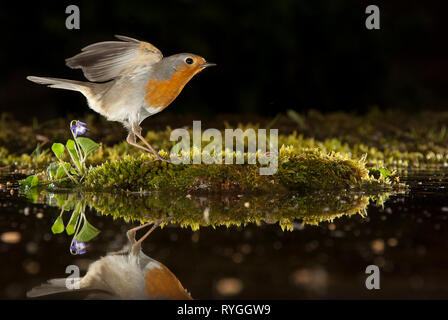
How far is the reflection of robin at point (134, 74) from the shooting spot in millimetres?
4148

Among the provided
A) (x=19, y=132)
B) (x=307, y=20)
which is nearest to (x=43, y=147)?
(x=19, y=132)

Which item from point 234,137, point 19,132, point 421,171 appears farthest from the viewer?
point 19,132

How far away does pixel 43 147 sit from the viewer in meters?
6.61

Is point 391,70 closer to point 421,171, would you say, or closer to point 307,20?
point 307,20

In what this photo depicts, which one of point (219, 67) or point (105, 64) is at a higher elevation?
Answer: point (219, 67)

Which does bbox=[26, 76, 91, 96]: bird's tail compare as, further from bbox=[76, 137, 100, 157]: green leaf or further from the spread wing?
bbox=[76, 137, 100, 157]: green leaf

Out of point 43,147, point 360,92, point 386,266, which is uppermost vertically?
point 360,92

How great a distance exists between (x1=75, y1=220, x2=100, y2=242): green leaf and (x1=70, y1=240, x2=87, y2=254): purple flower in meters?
0.06

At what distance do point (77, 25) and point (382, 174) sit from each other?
6.61 m

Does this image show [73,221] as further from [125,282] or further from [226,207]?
[125,282]

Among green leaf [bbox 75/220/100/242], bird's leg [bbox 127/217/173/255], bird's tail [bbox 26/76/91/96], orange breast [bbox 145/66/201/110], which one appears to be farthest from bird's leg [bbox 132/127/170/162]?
green leaf [bbox 75/220/100/242]

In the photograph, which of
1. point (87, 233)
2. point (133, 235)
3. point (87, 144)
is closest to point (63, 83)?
point (87, 144)

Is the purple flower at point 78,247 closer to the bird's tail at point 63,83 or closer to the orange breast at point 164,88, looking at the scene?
the orange breast at point 164,88

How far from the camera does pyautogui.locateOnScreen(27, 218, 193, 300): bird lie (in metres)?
2.06
